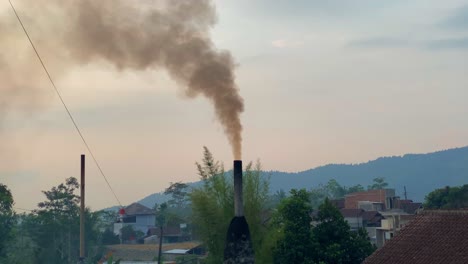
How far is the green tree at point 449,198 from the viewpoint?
281ft

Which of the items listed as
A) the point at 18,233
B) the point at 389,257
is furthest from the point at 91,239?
the point at 389,257

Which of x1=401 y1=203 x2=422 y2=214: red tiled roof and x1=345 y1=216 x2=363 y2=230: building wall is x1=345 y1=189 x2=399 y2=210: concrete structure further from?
x1=345 y1=216 x2=363 y2=230: building wall

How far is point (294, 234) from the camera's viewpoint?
4744cm

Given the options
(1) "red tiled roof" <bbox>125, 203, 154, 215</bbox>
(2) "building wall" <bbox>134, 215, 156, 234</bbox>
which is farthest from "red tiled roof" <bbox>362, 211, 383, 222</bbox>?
(1) "red tiled roof" <bbox>125, 203, 154, 215</bbox>

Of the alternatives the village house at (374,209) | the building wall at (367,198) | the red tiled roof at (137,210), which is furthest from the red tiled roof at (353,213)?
the red tiled roof at (137,210)

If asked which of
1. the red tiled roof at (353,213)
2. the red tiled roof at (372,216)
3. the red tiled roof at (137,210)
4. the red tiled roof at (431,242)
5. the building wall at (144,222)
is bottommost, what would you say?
the red tiled roof at (431,242)

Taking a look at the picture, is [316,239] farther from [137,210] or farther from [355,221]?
[137,210]

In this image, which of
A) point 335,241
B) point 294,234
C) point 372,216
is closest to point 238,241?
point 294,234

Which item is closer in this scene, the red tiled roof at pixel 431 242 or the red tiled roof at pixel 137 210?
the red tiled roof at pixel 431 242

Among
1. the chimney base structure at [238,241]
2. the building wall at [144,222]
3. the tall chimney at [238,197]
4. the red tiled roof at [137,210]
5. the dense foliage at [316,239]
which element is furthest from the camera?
the red tiled roof at [137,210]

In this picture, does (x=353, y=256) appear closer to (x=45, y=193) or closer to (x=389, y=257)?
(x=389, y=257)

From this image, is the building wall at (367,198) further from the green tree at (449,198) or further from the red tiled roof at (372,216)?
the green tree at (449,198)

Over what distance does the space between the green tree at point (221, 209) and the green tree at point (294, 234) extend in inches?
180

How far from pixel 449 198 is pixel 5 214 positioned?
58024 millimetres
